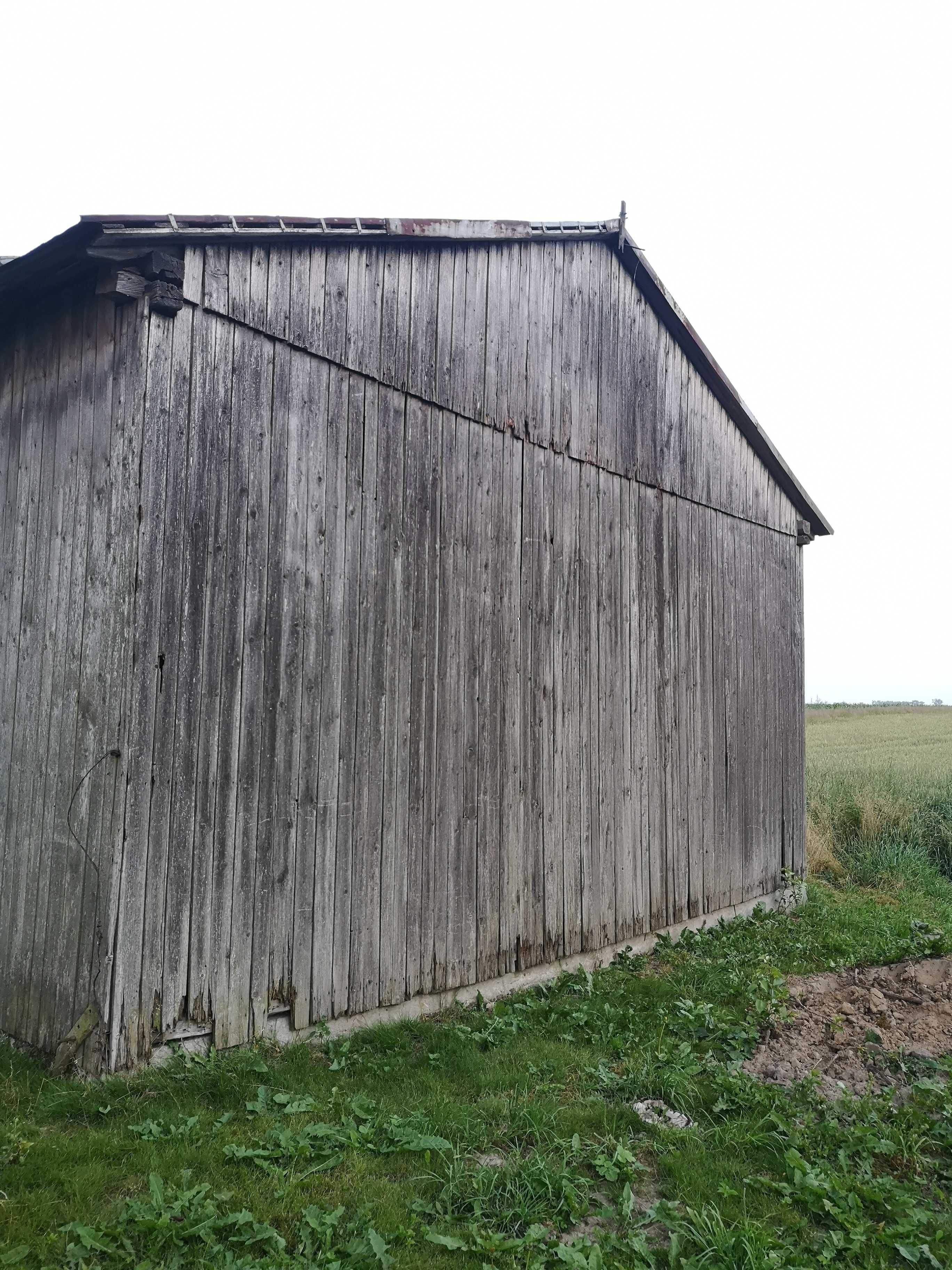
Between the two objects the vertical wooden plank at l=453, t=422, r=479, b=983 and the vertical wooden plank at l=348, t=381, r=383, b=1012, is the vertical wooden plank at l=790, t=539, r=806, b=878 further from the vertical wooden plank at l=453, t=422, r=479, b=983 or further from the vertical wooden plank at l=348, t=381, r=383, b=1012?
the vertical wooden plank at l=348, t=381, r=383, b=1012

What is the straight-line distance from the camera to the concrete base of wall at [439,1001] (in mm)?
4664

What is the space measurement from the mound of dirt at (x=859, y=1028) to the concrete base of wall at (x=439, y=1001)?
141cm

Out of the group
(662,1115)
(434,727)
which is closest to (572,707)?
(434,727)

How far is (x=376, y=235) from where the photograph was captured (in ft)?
18.8

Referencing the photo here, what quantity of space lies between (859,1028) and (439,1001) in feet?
8.52

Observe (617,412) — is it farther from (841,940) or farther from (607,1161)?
(607,1161)

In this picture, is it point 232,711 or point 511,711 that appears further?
point 511,711

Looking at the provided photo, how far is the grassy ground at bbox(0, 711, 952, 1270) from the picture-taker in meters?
3.40

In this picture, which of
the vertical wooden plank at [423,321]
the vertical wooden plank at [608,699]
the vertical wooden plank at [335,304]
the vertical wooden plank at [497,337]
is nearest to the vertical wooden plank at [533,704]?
the vertical wooden plank at [497,337]

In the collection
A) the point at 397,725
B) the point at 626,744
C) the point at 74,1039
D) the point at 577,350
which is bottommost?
the point at 74,1039

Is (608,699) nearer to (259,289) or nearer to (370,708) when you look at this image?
(370,708)

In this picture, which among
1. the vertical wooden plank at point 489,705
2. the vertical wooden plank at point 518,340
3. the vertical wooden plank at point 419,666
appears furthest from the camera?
the vertical wooden plank at point 518,340

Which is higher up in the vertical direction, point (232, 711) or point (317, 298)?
point (317, 298)

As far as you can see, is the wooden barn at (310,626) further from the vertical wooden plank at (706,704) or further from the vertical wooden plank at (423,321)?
the vertical wooden plank at (706,704)
